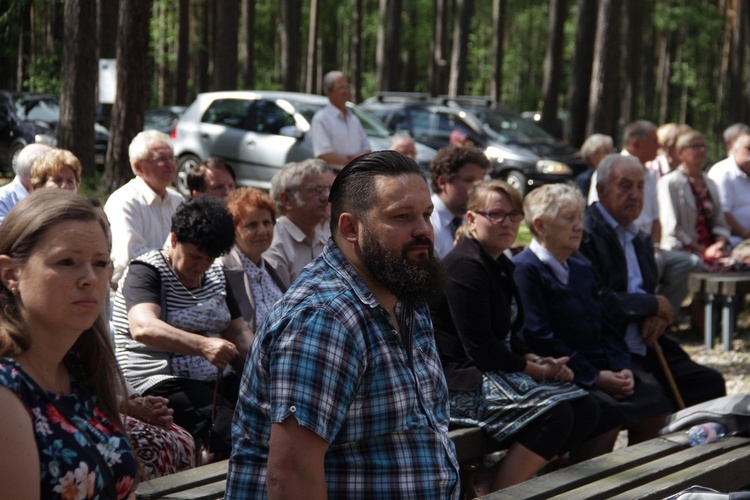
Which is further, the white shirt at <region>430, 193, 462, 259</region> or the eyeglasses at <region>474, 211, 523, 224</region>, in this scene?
the white shirt at <region>430, 193, 462, 259</region>

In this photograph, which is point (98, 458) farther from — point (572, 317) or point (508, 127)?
point (508, 127)

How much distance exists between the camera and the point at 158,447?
3.74 meters

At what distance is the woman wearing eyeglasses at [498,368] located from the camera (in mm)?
4520

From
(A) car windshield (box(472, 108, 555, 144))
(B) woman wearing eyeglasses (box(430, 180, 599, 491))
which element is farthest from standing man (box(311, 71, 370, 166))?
(A) car windshield (box(472, 108, 555, 144))

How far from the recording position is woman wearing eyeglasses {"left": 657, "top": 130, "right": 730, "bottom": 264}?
29.5 feet

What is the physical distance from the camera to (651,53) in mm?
42000

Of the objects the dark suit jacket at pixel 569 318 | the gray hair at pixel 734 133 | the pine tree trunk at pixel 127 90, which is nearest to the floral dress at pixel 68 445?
the dark suit jacket at pixel 569 318

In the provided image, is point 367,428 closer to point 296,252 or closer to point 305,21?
point 296,252

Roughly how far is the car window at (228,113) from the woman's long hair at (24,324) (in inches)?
497

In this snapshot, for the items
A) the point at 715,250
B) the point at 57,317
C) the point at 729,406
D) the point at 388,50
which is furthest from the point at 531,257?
the point at 388,50

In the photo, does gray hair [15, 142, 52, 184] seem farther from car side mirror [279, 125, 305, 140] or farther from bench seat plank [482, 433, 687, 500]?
car side mirror [279, 125, 305, 140]

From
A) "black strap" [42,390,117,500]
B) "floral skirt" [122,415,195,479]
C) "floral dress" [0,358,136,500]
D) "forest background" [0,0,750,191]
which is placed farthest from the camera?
"forest background" [0,0,750,191]

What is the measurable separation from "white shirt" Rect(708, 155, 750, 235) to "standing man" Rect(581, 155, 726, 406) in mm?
3510

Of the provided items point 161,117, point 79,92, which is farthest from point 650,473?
point 161,117
